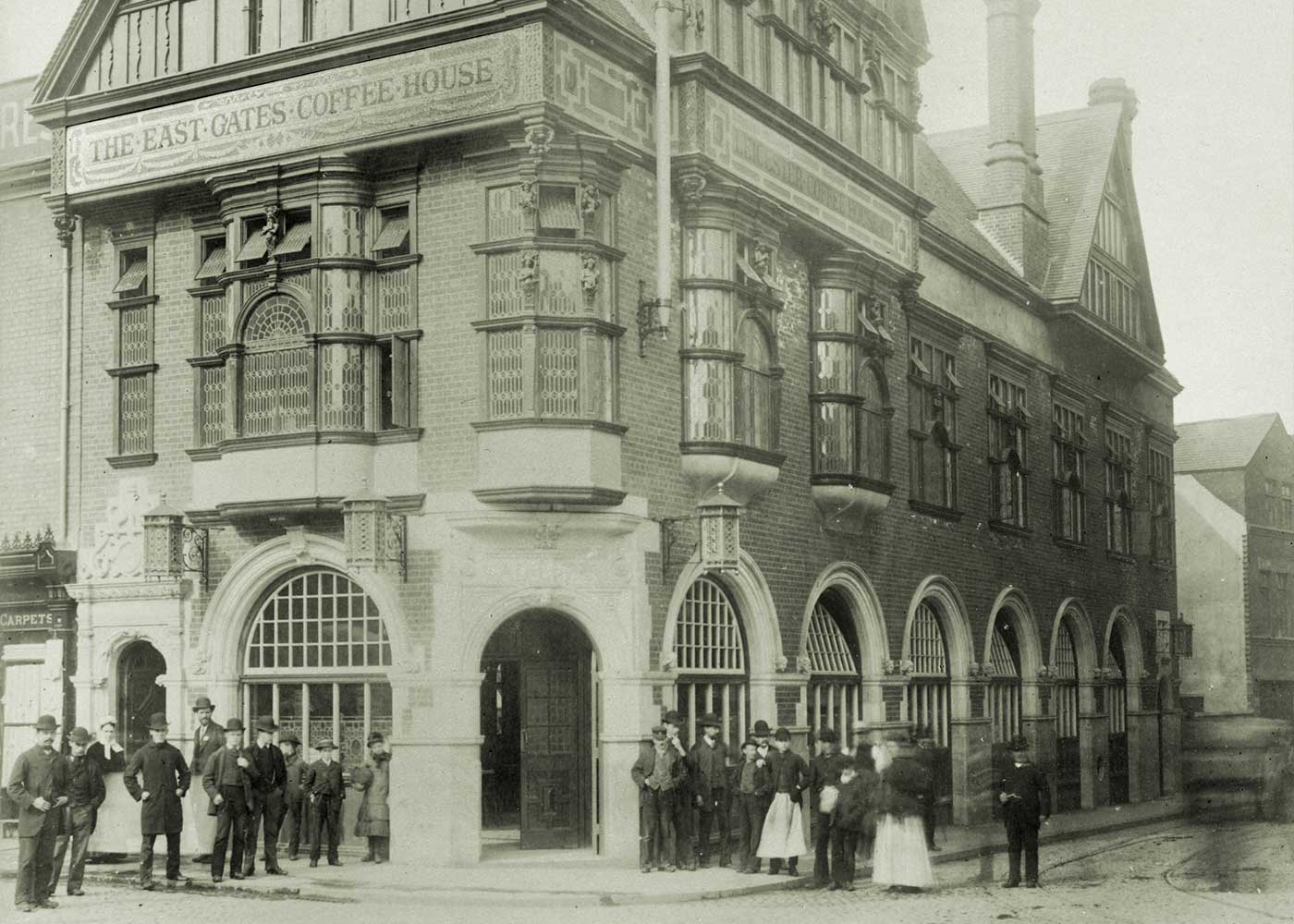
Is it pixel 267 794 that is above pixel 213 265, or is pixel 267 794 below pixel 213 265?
below

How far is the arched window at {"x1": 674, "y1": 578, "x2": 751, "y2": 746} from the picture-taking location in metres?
21.3

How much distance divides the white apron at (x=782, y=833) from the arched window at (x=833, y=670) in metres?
5.19

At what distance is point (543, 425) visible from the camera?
1909 cm

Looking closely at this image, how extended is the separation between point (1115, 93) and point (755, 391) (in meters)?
20.4

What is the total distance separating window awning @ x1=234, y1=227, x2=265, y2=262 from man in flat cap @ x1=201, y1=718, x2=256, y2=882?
5731 millimetres

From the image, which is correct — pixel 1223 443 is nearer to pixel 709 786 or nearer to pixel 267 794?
pixel 709 786

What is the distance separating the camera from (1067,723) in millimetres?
34406

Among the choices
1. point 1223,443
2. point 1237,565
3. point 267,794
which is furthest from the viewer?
point 1223,443

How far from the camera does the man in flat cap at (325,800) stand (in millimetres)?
19156

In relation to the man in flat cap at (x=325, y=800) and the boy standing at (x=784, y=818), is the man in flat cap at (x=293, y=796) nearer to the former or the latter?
the man in flat cap at (x=325, y=800)

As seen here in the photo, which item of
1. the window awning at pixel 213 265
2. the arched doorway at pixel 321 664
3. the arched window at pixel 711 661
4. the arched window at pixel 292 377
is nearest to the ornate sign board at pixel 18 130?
the window awning at pixel 213 265

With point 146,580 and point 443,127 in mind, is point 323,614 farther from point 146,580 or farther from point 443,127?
point 443,127

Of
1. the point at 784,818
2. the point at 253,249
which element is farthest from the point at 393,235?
the point at 784,818

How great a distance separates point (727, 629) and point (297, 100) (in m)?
8.45
